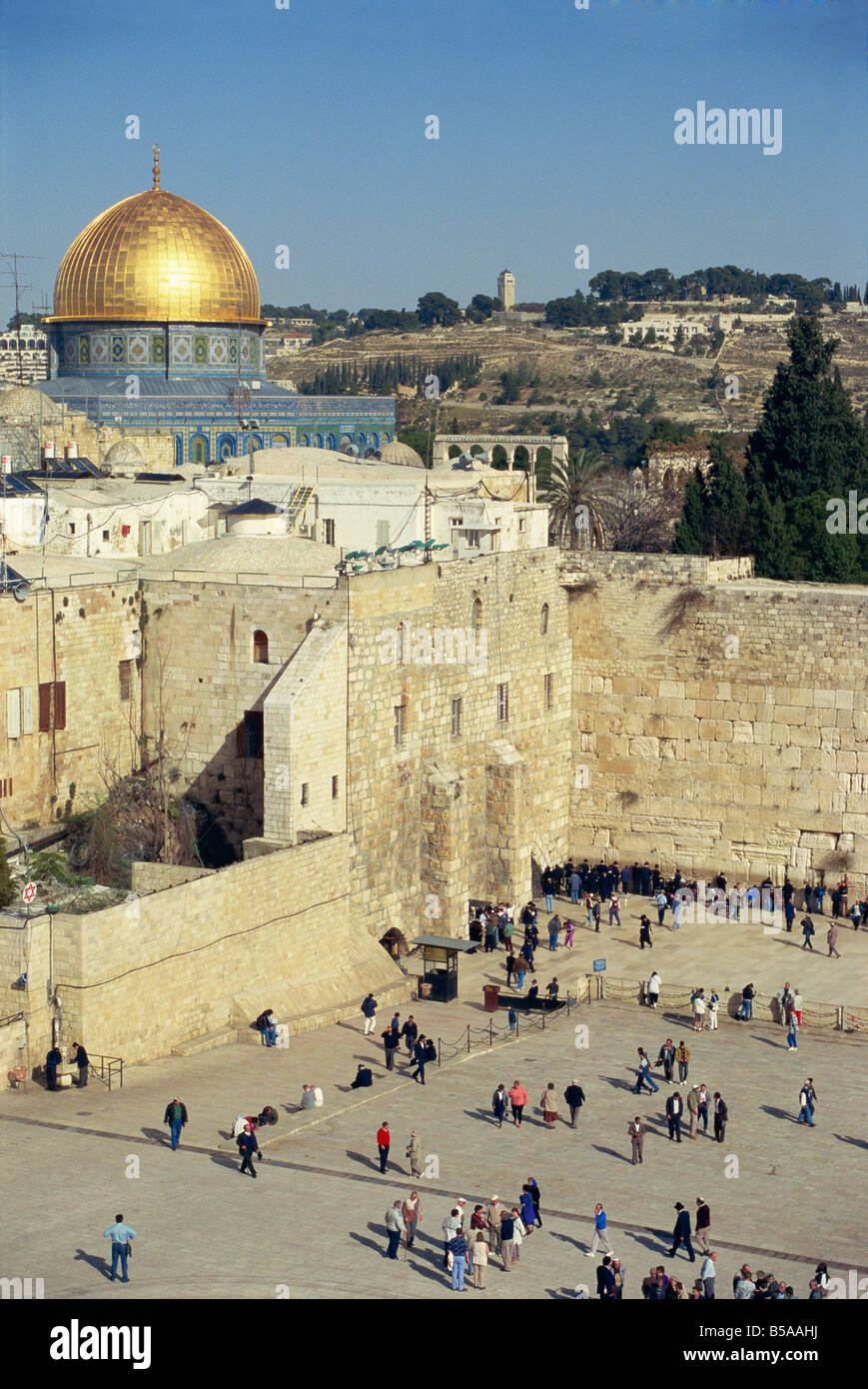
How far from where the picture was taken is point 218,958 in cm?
2445

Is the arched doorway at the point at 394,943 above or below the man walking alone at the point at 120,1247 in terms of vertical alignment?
below

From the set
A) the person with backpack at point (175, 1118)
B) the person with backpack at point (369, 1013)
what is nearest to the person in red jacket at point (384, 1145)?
the person with backpack at point (175, 1118)

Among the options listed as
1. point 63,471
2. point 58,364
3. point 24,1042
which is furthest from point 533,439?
point 24,1042

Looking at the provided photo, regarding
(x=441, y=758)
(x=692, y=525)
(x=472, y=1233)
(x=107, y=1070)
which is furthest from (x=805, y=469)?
(x=472, y=1233)

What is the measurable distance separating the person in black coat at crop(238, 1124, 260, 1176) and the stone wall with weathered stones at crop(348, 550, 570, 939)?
8468mm

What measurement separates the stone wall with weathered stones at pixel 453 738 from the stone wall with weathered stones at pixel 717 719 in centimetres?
63

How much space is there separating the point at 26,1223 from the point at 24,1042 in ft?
12.5

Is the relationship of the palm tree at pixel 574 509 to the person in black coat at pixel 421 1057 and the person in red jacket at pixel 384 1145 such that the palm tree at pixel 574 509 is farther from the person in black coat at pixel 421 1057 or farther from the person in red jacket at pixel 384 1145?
the person in red jacket at pixel 384 1145

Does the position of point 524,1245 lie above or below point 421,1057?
below

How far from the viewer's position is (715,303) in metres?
148

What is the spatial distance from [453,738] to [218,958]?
8.09 metres

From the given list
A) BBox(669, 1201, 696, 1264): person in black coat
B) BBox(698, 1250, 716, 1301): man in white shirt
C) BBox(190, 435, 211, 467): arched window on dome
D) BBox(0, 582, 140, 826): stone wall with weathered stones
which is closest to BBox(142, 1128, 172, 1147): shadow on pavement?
BBox(669, 1201, 696, 1264): person in black coat

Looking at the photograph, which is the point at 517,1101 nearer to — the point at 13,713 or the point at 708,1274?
the point at 708,1274

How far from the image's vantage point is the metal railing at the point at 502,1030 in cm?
2527
